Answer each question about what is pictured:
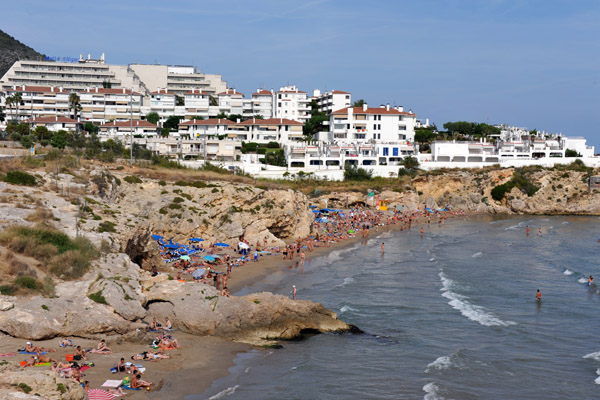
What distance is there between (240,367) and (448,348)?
31.8 feet

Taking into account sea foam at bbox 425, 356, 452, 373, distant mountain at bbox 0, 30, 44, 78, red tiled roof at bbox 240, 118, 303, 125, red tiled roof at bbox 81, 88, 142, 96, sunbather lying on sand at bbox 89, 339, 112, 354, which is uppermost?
distant mountain at bbox 0, 30, 44, 78

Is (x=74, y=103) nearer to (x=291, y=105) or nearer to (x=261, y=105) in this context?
(x=261, y=105)

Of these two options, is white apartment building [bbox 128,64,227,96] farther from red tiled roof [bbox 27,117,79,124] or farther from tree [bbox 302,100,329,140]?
red tiled roof [bbox 27,117,79,124]

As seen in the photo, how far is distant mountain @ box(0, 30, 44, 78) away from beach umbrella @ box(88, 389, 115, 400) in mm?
154640

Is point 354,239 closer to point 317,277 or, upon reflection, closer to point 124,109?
point 317,277

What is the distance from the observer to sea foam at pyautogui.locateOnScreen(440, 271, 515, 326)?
103 feet

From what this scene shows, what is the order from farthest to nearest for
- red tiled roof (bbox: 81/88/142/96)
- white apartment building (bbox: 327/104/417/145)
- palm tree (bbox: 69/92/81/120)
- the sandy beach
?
red tiled roof (bbox: 81/88/142/96) < palm tree (bbox: 69/92/81/120) < white apartment building (bbox: 327/104/417/145) < the sandy beach

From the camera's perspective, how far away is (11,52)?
17075 cm

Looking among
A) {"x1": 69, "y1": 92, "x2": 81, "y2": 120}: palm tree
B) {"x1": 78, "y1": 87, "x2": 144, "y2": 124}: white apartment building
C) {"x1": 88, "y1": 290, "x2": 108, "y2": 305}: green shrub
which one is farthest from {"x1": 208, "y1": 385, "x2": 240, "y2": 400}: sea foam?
{"x1": 78, "y1": 87, "x2": 144, "y2": 124}: white apartment building

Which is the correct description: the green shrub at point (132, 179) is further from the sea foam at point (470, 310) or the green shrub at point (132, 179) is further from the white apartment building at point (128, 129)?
the white apartment building at point (128, 129)

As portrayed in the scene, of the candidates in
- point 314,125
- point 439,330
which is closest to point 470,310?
point 439,330

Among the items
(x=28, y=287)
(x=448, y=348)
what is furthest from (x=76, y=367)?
(x=448, y=348)

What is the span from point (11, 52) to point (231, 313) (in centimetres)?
17080

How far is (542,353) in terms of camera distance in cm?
2680
